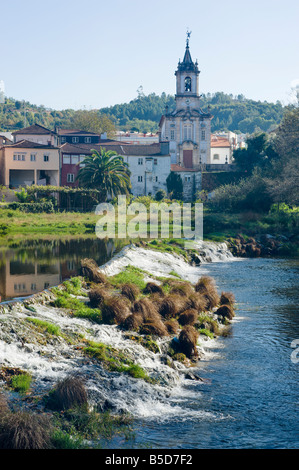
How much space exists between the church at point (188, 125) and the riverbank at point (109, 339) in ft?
214

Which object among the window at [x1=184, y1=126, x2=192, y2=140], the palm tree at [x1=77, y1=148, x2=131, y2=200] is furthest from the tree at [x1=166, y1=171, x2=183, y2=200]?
the palm tree at [x1=77, y1=148, x2=131, y2=200]

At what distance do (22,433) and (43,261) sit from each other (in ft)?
85.2

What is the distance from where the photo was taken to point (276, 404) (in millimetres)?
15586

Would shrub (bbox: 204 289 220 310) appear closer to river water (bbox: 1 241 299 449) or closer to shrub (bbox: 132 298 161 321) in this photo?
river water (bbox: 1 241 299 449)

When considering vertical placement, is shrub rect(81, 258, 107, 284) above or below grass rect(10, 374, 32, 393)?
above

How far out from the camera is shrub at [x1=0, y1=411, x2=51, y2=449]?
11695 mm

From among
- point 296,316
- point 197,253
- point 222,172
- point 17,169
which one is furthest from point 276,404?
point 222,172

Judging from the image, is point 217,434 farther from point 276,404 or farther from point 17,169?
point 17,169

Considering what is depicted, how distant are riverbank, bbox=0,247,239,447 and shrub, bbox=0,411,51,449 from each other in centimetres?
84

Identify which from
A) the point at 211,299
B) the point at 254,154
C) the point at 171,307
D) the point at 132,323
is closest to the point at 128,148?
the point at 254,154

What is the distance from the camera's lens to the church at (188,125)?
90.4m

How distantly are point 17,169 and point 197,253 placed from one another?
130 feet

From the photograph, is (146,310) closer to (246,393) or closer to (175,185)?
(246,393)

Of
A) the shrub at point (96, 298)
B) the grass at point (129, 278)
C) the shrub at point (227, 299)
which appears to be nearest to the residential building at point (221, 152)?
the grass at point (129, 278)
